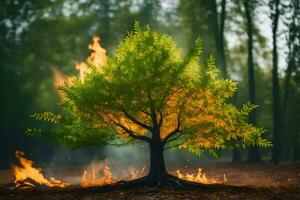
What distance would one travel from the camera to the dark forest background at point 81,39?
2828 centimetres

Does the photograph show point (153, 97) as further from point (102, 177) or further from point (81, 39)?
point (81, 39)

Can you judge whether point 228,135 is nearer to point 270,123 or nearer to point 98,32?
point 98,32

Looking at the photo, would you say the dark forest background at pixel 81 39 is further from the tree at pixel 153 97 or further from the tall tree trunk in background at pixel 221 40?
the tree at pixel 153 97

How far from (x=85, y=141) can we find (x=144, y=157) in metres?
21.5

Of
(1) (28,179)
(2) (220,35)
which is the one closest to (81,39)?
(2) (220,35)

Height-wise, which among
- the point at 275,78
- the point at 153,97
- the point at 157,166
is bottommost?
the point at 157,166

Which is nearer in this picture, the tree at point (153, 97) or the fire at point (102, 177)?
the tree at point (153, 97)

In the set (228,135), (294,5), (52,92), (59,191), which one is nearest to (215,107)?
(228,135)

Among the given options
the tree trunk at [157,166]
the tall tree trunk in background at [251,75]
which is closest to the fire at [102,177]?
the tree trunk at [157,166]

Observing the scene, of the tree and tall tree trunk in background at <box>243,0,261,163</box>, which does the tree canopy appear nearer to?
the tree

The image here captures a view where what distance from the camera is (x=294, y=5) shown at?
1115 inches

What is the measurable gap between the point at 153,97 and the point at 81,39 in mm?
21681

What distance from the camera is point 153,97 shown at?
13008 millimetres

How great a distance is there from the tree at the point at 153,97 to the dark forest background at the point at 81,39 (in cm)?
1437
